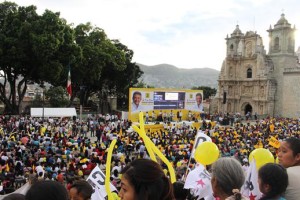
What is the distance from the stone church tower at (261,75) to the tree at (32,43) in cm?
Answer: 2624

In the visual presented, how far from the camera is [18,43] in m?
30.3

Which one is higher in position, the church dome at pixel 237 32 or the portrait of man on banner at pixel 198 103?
the church dome at pixel 237 32

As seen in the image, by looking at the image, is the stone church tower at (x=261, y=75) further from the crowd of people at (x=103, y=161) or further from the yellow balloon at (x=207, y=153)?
the yellow balloon at (x=207, y=153)

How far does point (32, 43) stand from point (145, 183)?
30836 mm

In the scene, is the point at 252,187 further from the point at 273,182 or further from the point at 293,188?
the point at 273,182

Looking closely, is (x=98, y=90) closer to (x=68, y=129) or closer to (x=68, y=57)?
(x=68, y=57)

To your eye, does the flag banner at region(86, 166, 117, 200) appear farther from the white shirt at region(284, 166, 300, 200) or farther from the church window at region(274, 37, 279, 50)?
the church window at region(274, 37, 279, 50)

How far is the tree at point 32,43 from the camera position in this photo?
3022cm

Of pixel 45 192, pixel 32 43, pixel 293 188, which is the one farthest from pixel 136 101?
Result: pixel 45 192

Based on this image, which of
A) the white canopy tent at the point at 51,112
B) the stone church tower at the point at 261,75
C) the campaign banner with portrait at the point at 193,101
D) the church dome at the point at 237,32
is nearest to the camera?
the white canopy tent at the point at 51,112

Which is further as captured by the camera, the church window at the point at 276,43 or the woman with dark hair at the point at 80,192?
the church window at the point at 276,43

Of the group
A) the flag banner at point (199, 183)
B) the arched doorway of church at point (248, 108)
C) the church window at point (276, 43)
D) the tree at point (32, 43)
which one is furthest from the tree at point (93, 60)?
the flag banner at point (199, 183)

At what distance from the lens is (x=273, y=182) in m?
3.04

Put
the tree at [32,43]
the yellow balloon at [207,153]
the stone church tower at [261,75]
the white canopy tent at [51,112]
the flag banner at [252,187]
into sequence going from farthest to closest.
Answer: the stone church tower at [261,75] → the tree at [32,43] → the white canopy tent at [51,112] → the yellow balloon at [207,153] → the flag banner at [252,187]
